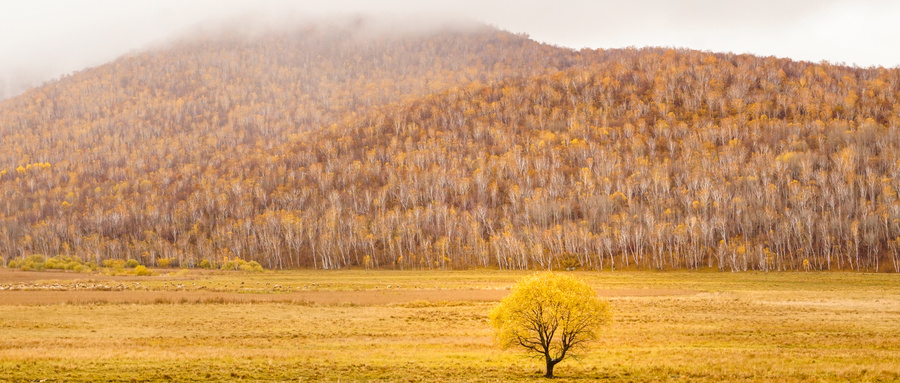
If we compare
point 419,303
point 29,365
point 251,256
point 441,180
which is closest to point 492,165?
point 441,180

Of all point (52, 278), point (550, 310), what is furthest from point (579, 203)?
point (550, 310)

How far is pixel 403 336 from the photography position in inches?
1670

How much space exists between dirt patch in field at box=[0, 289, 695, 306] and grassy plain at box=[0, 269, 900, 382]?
212 mm

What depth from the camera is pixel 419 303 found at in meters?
61.7

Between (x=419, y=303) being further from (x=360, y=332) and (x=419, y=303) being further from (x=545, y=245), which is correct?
(x=545, y=245)

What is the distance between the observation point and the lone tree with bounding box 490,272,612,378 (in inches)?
1117

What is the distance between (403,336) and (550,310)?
16928 millimetres

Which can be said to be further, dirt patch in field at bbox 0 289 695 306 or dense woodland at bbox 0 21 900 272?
dense woodland at bbox 0 21 900 272

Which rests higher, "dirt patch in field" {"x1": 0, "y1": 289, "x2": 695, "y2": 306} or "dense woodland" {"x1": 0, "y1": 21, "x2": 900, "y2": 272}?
"dense woodland" {"x1": 0, "y1": 21, "x2": 900, "y2": 272}

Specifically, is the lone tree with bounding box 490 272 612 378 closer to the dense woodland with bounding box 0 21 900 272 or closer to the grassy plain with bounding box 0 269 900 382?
the grassy plain with bounding box 0 269 900 382

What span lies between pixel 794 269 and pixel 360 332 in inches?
3996

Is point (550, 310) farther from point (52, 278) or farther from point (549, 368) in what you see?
point (52, 278)

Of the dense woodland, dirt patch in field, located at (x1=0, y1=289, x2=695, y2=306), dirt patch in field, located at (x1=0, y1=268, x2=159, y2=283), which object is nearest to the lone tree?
dirt patch in field, located at (x1=0, y1=289, x2=695, y2=306)

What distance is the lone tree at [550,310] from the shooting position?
2838cm
